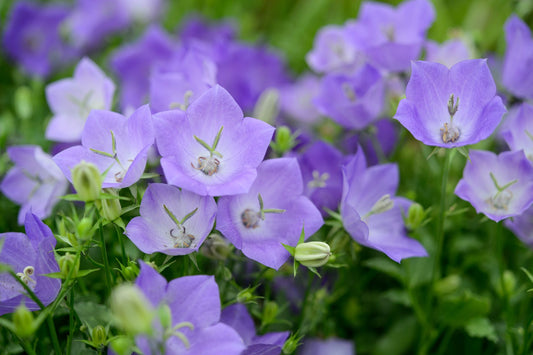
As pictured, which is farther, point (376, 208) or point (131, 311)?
point (376, 208)

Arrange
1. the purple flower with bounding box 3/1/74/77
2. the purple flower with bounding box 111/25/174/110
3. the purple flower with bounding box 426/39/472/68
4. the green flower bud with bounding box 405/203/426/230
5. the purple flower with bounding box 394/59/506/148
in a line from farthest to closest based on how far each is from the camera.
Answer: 1. the purple flower with bounding box 3/1/74/77
2. the purple flower with bounding box 111/25/174/110
3. the purple flower with bounding box 426/39/472/68
4. the green flower bud with bounding box 405/203/426/230
5. the purple flower with bounding box 394/59/506/148

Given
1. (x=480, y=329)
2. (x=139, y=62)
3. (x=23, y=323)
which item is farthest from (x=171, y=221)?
(x=139, y=62)

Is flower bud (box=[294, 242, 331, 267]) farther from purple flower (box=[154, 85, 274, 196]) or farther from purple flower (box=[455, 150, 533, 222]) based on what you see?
purple flower (box=[455, 150, 533, 222])

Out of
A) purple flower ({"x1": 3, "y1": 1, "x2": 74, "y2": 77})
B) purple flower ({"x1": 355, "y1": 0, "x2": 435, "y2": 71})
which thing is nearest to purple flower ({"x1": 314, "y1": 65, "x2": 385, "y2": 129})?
purple flower ({"x1": 355, "y1": 0, "x2": 435, "y2": 71})

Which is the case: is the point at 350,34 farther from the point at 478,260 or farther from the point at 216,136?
the point at 478,260

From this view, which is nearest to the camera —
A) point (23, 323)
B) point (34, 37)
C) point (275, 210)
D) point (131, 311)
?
point (131, 311)

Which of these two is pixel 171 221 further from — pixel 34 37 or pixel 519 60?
pixel 34 37

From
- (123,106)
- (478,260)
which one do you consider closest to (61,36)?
(123,106)
